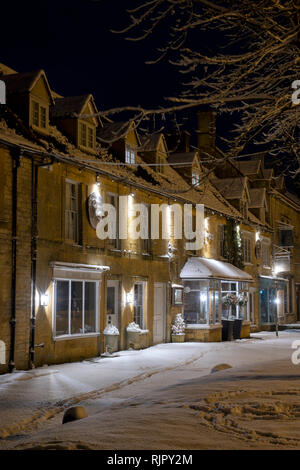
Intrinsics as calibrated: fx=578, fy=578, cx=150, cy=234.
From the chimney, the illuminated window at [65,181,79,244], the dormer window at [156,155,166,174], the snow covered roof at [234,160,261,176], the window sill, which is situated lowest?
the window sill

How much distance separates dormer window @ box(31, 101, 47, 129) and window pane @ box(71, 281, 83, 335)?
5.02 metres

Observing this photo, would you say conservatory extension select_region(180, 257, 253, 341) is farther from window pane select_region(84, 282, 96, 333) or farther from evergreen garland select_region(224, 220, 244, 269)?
window pane select_region(84, 282, 96, 333)

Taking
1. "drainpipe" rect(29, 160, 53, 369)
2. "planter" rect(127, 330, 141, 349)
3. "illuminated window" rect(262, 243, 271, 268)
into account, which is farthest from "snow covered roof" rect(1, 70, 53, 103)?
"illuminated window" rect(262, 243, 271, 268)

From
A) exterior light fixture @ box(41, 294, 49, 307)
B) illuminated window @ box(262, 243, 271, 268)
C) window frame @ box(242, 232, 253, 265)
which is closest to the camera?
exterior light fixture @ box(41, 294, 49, 307)

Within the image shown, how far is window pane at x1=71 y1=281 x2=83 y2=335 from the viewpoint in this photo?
18.2 meters

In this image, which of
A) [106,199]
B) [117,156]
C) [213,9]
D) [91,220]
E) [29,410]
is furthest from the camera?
[117,156]

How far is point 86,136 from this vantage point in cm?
2000

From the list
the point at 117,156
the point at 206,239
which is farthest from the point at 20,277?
the point at 206,239

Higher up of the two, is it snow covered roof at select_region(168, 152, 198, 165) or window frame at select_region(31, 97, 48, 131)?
snow covered roof at select_region(168, 152, 198, 165)

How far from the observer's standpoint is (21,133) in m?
16.7

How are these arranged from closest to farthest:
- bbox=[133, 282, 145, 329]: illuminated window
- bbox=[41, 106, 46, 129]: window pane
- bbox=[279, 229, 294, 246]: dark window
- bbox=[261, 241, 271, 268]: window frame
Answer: bbox=[41, 106, 46, 129]: window pane → bbox=[133, 282, 145, 329]: illuminated window → bbox=[261, 241, 271, 268]: window frame → bbox=[279, 229, 294, 246]: dark window
